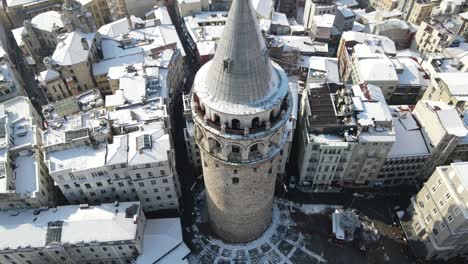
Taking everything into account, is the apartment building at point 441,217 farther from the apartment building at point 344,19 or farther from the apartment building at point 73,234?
the apartment building at point 344,19

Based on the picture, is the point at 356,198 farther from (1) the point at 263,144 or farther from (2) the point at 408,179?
(1) the point at 263,144

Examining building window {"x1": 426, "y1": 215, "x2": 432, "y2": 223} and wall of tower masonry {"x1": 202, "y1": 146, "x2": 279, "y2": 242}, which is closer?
wall of tower masonry {"x1": 202, "y1": 146, "x2": 279, "y2": 242}

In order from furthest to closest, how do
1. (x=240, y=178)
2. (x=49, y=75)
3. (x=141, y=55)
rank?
(x=141, y=55), (x=49, y=75), (x=240, y=178)

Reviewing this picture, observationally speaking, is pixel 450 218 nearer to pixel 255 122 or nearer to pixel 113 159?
pixel 255 122

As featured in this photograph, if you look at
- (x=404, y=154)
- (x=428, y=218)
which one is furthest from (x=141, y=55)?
(x=428, y=218)

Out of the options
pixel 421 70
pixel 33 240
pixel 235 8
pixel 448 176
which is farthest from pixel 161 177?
pixel 421 70

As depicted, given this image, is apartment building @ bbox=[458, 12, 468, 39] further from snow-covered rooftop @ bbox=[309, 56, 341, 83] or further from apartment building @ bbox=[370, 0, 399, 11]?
snow-covered rooftop @ bbox=[309, 56, 341, 83]

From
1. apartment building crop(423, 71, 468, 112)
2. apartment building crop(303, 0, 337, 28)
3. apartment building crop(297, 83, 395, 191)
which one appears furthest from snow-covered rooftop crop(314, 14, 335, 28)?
apartment building crop(423, 71, 468, 112)
